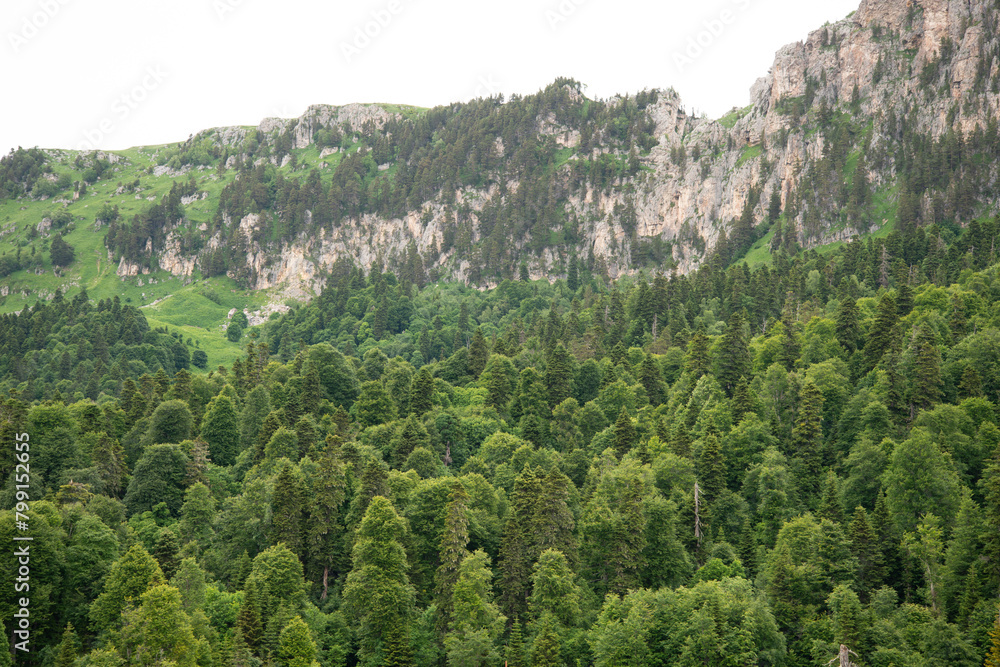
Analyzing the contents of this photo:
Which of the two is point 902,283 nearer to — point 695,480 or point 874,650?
point 695,480

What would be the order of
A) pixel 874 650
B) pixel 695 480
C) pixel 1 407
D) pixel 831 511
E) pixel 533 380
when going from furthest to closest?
pixel 533 380, pixel 1 407, pixel 695 480, pixel 831 511, pixel 874 650

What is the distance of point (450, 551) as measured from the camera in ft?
265

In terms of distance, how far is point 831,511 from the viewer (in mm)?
85750

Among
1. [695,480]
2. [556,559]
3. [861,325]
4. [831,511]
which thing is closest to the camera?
[556,559]

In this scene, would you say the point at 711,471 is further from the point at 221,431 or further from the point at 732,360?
the point at 221,431

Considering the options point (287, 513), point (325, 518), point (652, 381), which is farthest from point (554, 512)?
point (652, 381)

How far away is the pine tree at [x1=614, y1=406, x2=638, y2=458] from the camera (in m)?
110

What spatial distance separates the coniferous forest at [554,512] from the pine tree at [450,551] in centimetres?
38

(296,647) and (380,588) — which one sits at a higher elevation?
(380,588)

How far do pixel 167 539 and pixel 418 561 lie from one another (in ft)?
76.4

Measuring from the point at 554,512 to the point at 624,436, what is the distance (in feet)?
93.4

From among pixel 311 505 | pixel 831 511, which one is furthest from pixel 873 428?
A: pixel 311 505

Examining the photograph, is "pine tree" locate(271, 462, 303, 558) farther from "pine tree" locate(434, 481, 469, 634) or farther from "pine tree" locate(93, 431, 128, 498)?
"pine tree" locate(93, 431, 128, 498)

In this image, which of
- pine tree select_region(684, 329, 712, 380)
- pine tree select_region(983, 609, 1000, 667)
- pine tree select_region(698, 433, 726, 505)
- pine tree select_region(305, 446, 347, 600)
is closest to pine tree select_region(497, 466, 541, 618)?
pine tree select_region(305, 446, 347, 600)
